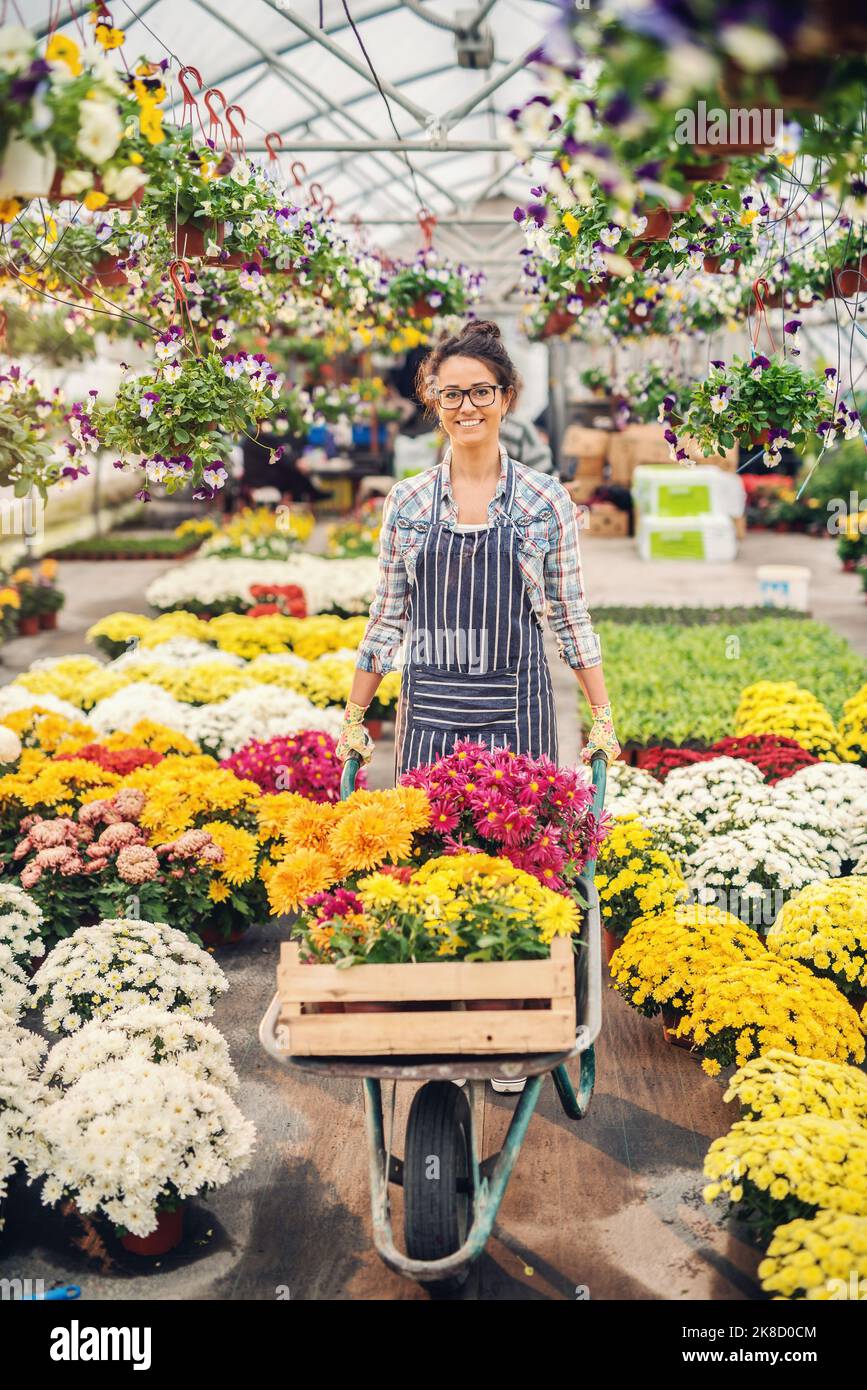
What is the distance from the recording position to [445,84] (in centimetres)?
1201

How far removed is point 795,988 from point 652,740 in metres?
2.65

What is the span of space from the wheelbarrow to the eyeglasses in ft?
4.20

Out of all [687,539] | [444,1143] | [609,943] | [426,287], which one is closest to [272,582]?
[426,287]

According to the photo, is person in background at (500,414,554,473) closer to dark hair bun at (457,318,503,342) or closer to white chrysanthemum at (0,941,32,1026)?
dark hair bun at (457,318,503,342)

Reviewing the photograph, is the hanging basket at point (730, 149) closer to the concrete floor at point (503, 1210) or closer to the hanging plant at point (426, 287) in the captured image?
the concrete floor at point (503, 1210)

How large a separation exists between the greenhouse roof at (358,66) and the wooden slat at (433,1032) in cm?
432

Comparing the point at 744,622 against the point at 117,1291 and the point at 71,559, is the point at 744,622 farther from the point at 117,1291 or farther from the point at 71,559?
the point at 71,559

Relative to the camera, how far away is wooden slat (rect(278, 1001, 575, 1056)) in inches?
99.9

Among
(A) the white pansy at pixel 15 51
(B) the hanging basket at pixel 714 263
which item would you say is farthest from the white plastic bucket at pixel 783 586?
(A) the white pansy at pixel 15 51

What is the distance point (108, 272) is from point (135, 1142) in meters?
3.22

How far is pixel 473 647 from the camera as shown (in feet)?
11.8

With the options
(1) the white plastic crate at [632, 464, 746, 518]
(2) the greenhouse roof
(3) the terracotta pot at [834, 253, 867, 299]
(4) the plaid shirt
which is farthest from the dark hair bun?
(1) the white plastic crate at [632, 464, 746, 518]

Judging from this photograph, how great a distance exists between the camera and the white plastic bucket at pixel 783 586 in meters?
10.6

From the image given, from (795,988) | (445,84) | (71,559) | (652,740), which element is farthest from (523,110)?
(71,559)
